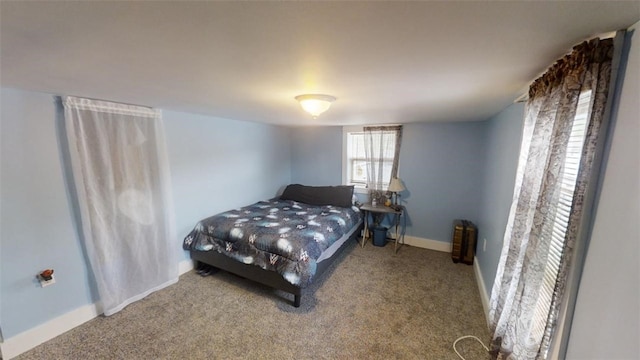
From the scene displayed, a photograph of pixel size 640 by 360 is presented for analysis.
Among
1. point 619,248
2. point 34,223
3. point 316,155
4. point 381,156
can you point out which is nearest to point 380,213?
point 381,156

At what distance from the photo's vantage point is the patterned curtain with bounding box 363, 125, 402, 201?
3.91 m

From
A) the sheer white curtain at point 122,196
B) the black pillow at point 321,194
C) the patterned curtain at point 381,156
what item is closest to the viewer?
the sheer white curtain at point 122,196

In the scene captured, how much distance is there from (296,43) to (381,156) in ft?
10.7

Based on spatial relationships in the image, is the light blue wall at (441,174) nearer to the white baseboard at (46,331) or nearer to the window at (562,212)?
the window at (562,212)

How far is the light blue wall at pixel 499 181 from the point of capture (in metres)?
1.96

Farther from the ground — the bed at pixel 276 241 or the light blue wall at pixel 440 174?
the light blue wall at pixel 440 174

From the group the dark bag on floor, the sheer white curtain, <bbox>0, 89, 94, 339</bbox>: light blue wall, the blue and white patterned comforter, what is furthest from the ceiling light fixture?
the dark bag on floor

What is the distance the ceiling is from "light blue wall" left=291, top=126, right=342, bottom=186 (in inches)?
108

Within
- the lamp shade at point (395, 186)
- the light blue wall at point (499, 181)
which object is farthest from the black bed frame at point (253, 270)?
the light blue wall at point (499, 181)

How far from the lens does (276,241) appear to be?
256cm

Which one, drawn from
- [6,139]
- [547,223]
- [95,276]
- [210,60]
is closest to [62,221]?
[95,276]

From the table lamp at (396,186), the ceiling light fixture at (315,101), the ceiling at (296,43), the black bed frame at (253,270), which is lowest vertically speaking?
the black bed frame at (253,270)

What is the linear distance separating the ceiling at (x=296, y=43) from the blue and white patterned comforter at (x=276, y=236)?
1581 mm

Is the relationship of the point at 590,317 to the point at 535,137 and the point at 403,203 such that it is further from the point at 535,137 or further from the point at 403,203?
the point at 403,203
